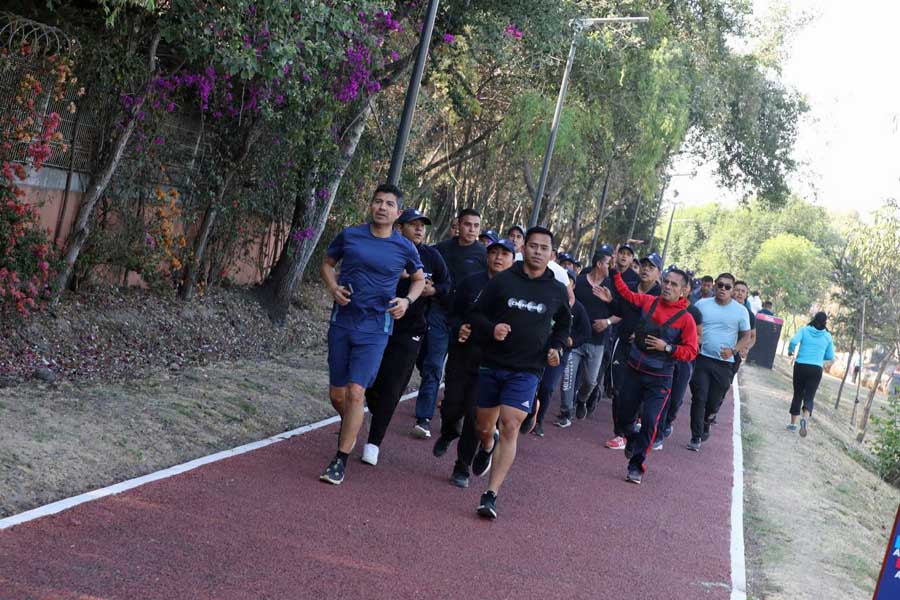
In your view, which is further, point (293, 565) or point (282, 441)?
point (282, 441)

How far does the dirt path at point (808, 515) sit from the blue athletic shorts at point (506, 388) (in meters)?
2.06

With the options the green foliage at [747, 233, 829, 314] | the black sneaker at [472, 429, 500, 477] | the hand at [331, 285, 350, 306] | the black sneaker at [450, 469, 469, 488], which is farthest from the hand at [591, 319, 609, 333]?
the green foliage at [747, 233, 829, 314]

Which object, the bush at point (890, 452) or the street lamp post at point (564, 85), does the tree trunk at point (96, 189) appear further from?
the bush at point (890, 452)

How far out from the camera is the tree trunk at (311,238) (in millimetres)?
18312

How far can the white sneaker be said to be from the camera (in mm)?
9305

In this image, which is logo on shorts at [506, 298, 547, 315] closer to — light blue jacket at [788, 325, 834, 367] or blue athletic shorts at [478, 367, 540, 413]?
blue athletic shorts at [478, 367, 540, 413]

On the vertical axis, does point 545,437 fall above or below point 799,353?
below

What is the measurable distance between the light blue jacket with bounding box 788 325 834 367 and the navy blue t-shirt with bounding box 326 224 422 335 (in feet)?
37.3

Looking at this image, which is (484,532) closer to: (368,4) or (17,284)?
(17,284)

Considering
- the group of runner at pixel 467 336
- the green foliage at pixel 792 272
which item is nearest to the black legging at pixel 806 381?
the group of runner at pixel 467 336

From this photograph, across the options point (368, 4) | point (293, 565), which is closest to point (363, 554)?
point (293, 565)

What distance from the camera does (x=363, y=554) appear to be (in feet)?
22.1

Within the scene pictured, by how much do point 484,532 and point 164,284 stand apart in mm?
9001

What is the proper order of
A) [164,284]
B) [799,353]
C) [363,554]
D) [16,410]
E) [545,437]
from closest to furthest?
1. [363,554]
2. [16,410]
3. [545,437]
4. [164,284]
5. [799,353]
